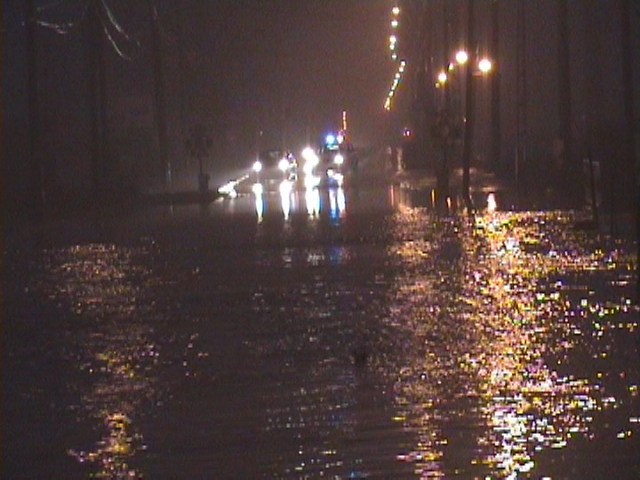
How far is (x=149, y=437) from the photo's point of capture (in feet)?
36.8

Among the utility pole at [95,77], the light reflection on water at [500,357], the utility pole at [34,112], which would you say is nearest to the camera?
the light reflection on water at [500,357]

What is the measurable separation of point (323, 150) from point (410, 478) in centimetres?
9277

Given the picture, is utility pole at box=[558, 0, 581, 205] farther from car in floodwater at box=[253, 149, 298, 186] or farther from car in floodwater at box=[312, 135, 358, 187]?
car in floodwater at box=[253, 149, 298, 186]

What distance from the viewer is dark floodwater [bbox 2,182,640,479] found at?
34.0 feet

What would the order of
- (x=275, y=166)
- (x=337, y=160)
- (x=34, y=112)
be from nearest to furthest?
(x=34, y=112) → (x=337, y=160) → (x=275, y=166)

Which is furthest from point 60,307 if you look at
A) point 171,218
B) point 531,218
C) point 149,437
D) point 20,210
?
point 20,210

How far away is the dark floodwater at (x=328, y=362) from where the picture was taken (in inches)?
408

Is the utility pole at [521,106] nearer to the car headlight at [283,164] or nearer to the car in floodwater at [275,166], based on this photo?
the car in floodwater at [275,166]

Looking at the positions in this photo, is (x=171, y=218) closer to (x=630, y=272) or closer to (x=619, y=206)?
(x=619, y=206)

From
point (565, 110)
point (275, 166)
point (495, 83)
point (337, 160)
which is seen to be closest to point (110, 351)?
point (565, 110)

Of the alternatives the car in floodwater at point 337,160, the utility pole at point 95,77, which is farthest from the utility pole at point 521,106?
the car in floodwater at point 337,160

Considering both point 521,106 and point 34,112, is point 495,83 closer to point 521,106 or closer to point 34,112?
point 521,106

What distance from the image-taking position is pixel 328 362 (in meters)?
14.7

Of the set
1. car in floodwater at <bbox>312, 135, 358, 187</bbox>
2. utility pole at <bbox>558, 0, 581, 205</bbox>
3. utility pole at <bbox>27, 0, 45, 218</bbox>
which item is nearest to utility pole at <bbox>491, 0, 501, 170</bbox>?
utility pole at <bbox>558, 0, 581, 205</bbox>
